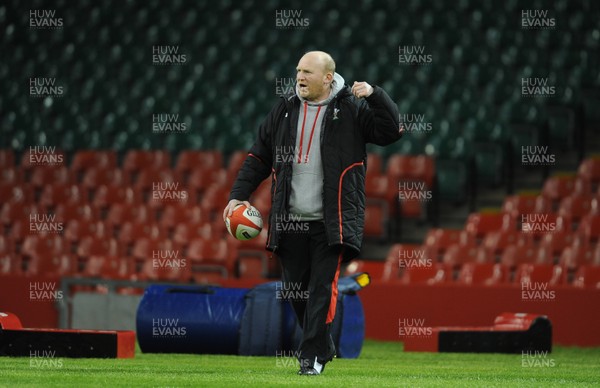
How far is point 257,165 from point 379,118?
2.92ft

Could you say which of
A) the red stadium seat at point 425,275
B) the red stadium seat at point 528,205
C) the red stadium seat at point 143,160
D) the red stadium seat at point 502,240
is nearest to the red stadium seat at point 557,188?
the red stadium seat at point 528,205

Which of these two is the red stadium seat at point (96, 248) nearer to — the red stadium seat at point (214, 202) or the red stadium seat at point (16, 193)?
the red stadium seat at point (214, 202)

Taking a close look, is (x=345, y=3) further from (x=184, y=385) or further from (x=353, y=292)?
(x=184, y=385)

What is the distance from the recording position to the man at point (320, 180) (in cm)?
732

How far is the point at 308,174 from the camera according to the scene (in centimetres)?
743

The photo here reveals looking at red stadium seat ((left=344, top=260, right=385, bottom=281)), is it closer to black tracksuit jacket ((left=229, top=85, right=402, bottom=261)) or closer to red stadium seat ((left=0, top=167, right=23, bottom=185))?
red stadium seat ((left=0, top=167, right=23, bottom=185))

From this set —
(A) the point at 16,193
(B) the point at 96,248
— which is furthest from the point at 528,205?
(A) the point at 16,193

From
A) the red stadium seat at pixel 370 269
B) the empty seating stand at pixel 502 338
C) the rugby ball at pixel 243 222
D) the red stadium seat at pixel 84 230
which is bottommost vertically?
the empty seating stand at pixel 502 338

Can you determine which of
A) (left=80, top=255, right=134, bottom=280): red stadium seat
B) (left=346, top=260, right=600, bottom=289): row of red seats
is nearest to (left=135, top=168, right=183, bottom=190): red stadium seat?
(left=80, top=255, right=134, bottom=280): red stadium seat

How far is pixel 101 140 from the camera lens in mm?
20359

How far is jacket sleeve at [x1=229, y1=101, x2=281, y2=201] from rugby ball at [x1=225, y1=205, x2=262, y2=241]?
0.08 metres

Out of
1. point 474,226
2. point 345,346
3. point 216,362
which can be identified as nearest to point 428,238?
point 474,226

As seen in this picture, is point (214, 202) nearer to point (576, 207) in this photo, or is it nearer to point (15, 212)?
point (15, 212)

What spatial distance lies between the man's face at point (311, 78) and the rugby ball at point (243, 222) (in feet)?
2.67
